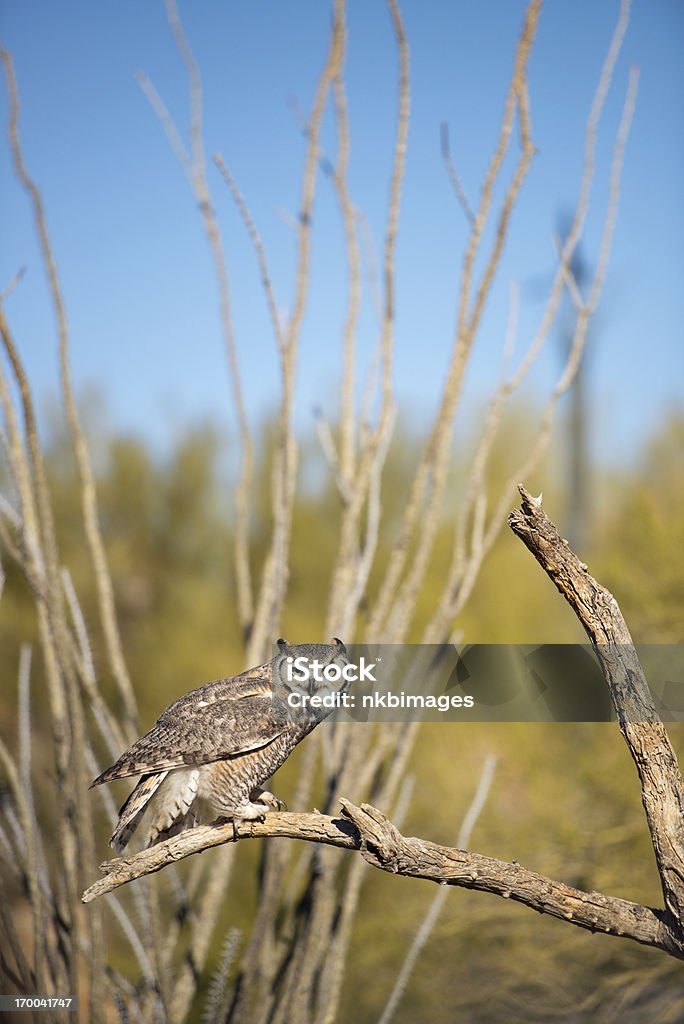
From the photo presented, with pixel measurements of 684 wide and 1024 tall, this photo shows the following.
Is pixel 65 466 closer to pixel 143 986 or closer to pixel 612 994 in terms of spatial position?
pixel 143 986

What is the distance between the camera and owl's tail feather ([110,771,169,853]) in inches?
30.2

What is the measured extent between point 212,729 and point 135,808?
0.10 metres

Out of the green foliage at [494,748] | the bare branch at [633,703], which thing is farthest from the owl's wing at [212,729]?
the green foliage at [494,748]

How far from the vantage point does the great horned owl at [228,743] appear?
2.43 feet

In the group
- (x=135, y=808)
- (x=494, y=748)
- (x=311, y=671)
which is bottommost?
(x=135, y=808)

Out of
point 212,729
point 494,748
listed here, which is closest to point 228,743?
point 212,729

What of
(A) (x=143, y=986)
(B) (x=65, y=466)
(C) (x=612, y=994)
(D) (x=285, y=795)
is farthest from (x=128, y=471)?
(C) (x=612, y=994)

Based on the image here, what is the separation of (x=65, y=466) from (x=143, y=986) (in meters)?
1.31

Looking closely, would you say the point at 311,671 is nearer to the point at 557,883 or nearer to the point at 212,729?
the point at 212,729

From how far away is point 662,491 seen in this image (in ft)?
7.07

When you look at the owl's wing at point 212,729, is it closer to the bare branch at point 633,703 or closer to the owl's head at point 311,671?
the owl's head at point 311,671

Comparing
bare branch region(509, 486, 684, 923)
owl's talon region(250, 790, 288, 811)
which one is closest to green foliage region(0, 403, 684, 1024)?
owl's talon region(250, 790, 288, 811)

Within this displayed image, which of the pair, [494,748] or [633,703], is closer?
[633,703]

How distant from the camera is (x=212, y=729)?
2.54ft
